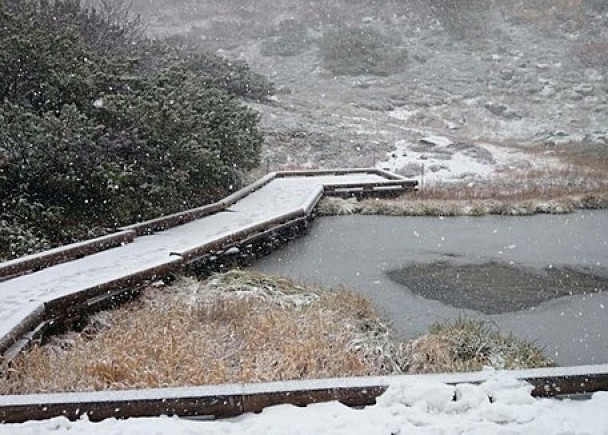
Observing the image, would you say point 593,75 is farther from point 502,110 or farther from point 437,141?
point 437,141

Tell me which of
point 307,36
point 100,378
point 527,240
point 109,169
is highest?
point 307,36

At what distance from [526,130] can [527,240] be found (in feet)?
45.7

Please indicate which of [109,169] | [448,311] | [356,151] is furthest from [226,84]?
[448,311]

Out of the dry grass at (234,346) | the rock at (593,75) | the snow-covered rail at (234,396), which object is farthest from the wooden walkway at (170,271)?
the rock at (593,75)

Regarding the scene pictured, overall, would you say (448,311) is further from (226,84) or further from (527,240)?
(226,84)

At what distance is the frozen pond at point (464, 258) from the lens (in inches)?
272

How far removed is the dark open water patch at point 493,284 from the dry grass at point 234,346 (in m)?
1.28

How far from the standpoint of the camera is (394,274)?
8.86 m

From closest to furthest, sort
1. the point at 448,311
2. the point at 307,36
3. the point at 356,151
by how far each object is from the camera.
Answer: the point at 448,311 < the point at 356,151 < the point at 307,36

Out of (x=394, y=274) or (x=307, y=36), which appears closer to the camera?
(x=394, y=274)

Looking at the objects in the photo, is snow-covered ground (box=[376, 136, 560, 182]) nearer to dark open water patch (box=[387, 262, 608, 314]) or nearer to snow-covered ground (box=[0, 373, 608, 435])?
dark open water patch (box=[387, 262, 608, 314])

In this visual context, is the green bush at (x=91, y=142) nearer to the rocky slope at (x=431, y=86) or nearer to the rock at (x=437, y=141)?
the rocky slope at (x=431, y=86)

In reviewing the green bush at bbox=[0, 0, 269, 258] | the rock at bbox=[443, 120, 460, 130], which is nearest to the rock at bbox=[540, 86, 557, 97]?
the rock at bbox=[443, 120, 460, 130]

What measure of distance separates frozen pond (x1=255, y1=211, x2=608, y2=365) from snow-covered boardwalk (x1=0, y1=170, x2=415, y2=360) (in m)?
0.80
